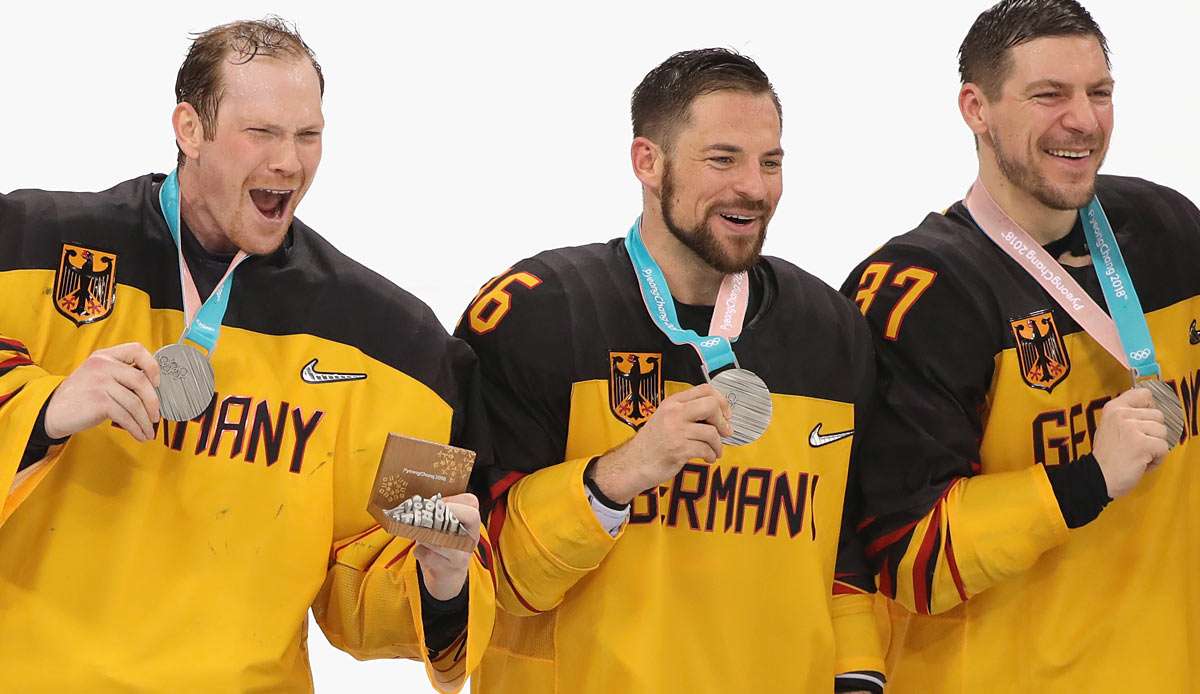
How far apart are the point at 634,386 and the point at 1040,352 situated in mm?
747

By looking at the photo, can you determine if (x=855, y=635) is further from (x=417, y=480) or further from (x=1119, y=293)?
(x=417, y=480)

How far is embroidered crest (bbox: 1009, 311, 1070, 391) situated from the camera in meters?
3.24

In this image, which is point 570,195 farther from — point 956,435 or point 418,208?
point 956,435

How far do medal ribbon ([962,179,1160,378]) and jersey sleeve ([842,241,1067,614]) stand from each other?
0.12 meters

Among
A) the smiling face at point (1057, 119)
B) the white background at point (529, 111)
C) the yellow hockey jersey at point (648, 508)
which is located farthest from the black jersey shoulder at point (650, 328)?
the white background at point (529, 111)

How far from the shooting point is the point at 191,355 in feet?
9.40

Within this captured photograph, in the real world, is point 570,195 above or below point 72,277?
above

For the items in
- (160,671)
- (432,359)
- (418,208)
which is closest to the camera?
(160,671)

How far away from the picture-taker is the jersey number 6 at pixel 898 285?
3291mm

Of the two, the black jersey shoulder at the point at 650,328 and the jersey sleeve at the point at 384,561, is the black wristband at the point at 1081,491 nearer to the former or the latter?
the black jersey shoulder at the point at 650,328

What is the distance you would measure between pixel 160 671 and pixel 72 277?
0.65 meters

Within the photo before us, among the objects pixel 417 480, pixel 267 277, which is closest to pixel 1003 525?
pixel 417 480

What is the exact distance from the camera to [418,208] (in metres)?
4.65

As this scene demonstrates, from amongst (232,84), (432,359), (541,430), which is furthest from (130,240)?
(541,430)
